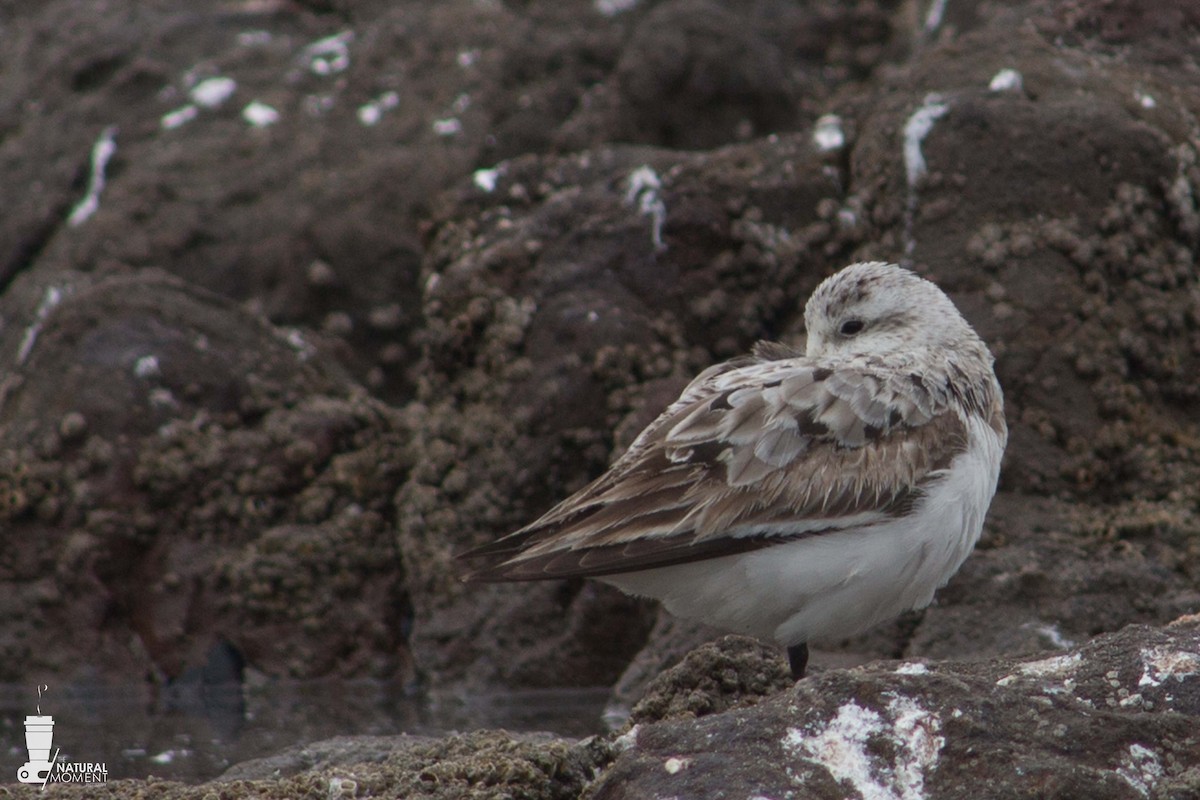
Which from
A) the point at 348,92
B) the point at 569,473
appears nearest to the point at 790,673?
the point at 569,473

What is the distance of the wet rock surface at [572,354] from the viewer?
Answer: 6723 millimetres

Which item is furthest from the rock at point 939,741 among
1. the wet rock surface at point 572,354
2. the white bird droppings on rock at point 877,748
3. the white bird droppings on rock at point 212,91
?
the white bird droppings on rock at point 212,91

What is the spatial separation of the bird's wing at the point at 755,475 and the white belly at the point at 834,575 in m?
0.06

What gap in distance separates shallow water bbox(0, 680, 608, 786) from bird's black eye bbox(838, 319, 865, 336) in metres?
1.91

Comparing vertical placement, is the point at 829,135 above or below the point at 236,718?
above

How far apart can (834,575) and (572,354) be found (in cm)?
274

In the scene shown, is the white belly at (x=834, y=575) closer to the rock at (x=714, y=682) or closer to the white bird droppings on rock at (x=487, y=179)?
the rock at (x=714, y=682)

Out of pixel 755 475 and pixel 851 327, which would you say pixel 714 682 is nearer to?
pixel 755 475

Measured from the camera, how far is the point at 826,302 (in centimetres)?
577

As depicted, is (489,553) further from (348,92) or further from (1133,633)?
(348,92)

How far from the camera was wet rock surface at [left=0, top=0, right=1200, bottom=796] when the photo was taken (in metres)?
6.72

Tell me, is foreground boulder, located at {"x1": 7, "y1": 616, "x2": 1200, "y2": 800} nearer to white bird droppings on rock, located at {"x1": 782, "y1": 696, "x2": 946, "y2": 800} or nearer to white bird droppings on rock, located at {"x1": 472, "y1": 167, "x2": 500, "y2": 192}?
white bird droppings on rock, located at {"x1": 782, "y1": 696, "x2": 946, "y2": 800}

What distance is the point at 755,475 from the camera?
16.4 ft

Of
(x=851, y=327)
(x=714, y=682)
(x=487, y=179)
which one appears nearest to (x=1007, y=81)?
(x=851, y=327)
